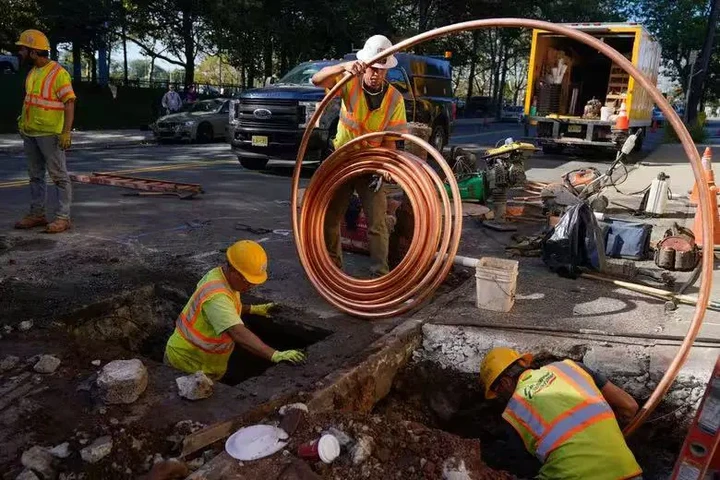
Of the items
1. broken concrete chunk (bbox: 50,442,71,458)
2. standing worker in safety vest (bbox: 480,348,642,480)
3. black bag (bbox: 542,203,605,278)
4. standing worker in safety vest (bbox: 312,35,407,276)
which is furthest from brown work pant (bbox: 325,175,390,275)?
broken concrete chunk (bbox: 50,442,71,458)

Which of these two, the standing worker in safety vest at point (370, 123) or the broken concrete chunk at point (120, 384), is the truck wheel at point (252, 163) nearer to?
the standing worker in safety vest at point (370, 123)

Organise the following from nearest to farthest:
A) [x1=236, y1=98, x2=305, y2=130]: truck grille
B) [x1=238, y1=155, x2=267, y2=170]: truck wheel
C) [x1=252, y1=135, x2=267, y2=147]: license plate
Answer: [x1=236, y1=98, x2=305, y2=130]: truck grille < [x1=252, y1=135, x2=267, y2=147]: license plate < [x1=238, y1=155, x2=267, y2=170]: truck wheel

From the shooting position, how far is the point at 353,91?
5.24 metres

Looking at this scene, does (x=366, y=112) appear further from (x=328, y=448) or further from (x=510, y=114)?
(x=510, y=114)

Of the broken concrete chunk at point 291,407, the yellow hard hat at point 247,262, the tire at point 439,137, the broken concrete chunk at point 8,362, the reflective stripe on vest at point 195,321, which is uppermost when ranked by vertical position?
the tire at point 439,137

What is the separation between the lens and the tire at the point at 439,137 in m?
15.0

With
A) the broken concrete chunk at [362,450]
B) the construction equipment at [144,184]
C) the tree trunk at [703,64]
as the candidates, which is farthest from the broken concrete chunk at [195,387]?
the tree trunk at [703,64]

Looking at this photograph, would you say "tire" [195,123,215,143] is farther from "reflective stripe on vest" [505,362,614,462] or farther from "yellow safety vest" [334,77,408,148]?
"reflective stripe on vest" [505,362,614,462]

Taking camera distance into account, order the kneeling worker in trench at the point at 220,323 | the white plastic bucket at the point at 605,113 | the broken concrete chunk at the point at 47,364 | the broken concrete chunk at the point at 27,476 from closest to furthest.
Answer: the broken concrete chunk at the point at 27,476
the broken concrete chunk at the point at 47,364
the kneeling worker in trench at the point at 220,323
the white plastic bucket at the point at 605,113

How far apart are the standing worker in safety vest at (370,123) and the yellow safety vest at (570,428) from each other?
8.20 feet

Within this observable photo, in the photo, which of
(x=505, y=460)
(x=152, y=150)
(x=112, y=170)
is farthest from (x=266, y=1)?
(x=505, y=460)

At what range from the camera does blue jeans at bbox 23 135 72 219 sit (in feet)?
20.7

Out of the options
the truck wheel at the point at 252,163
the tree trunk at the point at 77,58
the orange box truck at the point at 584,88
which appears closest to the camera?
the truck wheel at the point at 252,163

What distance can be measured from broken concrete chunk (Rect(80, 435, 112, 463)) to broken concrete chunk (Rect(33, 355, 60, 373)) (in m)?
0.88
